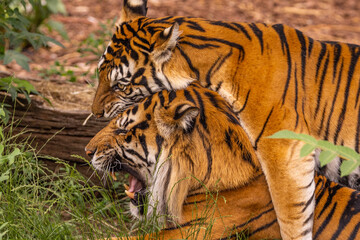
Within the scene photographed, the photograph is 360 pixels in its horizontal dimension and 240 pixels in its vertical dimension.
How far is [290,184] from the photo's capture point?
245 cm

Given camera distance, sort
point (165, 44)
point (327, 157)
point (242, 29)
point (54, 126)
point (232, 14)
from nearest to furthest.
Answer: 1. point (327, 157)
2. point (165, 44)
3. point (242, 29)
4. point (54, 126)
5. point (232, 14)

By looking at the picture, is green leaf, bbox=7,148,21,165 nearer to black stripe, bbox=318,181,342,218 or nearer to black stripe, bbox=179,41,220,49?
black stripe, bbox=179,41,220,49

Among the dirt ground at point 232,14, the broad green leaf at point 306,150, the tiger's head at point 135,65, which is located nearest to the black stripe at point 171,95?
the tiger's head at point 135,65

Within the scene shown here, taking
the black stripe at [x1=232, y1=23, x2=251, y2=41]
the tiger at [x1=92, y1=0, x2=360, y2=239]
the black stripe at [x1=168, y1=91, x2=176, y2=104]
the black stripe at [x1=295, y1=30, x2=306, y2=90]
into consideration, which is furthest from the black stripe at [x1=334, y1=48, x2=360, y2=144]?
the black stripe at [x1=168, y1=91, x2=176, y2=104]

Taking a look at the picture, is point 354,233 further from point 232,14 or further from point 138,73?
point 232,14

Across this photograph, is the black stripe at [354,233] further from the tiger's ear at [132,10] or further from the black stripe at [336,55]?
the tiger's ear at [132,10]

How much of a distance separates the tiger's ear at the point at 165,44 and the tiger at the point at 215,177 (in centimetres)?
21

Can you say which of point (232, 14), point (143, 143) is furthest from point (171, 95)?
point (232, 14)

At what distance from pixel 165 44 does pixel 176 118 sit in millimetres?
349

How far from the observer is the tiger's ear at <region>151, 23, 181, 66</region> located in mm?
2521

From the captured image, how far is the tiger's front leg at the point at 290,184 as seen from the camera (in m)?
2.44

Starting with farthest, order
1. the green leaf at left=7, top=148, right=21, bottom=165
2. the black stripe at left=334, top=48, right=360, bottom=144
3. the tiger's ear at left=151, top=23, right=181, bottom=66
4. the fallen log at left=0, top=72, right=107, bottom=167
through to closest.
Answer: the fallen log at left=0, top=72, right=107, bottom=167, the black stripe at left=334, top=48, right=360, bottom=144, the tiger's ear at left=151, top=23, right=181, bottom=66, the green leaf at left=7, top=148, right=21, bottom=165

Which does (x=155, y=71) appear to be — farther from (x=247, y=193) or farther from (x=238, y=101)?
(x=247, y=193)

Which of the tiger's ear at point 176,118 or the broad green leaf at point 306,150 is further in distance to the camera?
the tiger's ear at point 176,118
